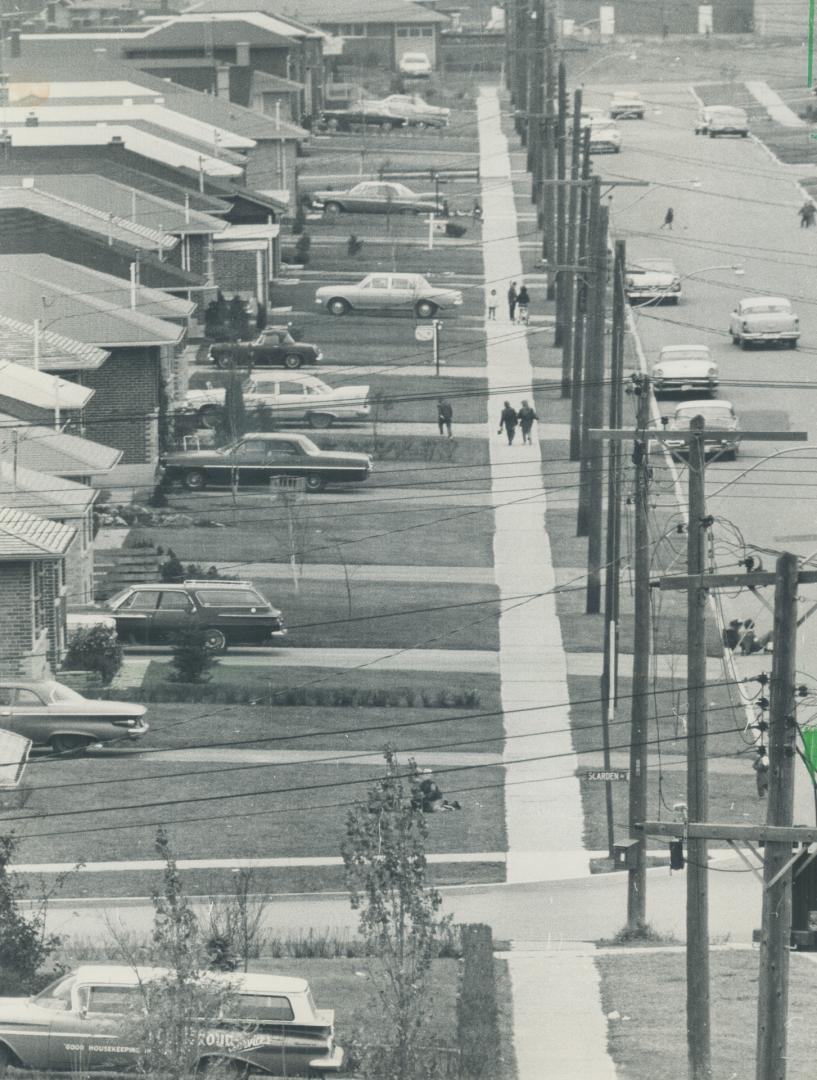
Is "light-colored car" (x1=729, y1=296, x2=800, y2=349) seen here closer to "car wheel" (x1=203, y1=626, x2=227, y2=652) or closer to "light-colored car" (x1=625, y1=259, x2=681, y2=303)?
"light-colored car" (x1=625, y1=259, x2=681, y2=303)

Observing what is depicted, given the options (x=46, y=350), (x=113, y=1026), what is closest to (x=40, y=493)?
(x=46, y=350)

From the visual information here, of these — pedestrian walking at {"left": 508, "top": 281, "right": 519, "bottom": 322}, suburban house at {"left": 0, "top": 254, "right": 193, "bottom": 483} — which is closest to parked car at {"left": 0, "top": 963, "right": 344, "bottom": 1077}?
suburban house at {"left": 0, "top": 254, "right": 193, "bottom": 483}

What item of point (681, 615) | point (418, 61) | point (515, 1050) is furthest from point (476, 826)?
point (418, 61)

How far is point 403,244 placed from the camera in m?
98.0

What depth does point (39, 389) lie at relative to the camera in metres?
50.9

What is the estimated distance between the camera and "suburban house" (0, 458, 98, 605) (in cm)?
4467

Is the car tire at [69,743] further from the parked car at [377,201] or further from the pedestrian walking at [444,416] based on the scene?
the parked car at [377,201]

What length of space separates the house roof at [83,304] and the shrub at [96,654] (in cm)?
1388

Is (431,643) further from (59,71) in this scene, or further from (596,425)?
(59,71)

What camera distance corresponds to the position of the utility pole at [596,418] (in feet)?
166

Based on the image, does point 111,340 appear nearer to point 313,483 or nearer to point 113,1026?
point 313,483

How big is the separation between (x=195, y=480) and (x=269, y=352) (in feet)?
47.1

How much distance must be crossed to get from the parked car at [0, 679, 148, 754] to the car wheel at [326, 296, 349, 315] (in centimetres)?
4431

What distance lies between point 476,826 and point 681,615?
1365 centimetres
